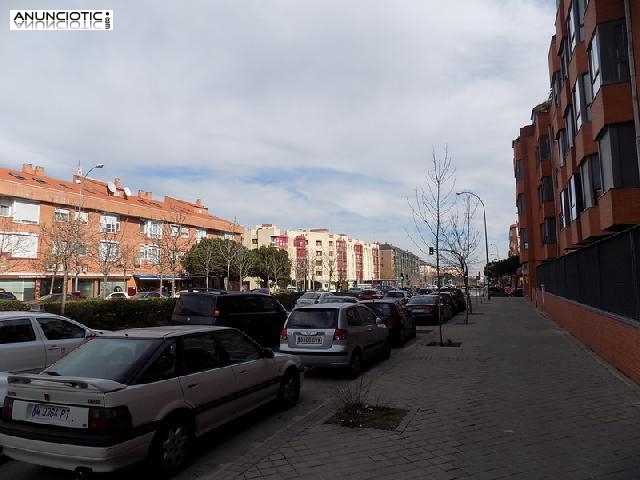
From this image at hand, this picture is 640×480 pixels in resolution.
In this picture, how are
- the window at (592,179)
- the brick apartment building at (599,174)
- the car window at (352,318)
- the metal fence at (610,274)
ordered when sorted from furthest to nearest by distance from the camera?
the window at (592,179) < the car window at (352,318) < the brick apartment building at (599,174) < the metal fence at (610,274)

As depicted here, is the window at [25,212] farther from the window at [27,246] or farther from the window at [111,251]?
the window at [111,251]

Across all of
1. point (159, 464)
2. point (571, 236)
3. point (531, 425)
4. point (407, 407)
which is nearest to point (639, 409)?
point (531, 425)

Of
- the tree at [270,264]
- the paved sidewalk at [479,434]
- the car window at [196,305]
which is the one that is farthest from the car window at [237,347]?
the tree at [270,264]

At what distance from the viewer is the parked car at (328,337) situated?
31.4 ft

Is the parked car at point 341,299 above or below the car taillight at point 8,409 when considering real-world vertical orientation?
above

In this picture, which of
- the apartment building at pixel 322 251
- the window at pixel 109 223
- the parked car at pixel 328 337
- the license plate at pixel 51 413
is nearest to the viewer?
the license plate at pixel 51 413

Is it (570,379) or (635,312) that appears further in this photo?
(570,379)

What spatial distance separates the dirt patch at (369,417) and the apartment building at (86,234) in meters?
30.3

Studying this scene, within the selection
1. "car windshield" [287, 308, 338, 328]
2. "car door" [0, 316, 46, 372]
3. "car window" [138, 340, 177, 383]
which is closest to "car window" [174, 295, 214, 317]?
"car windshield" [287, 308, 338, 328]

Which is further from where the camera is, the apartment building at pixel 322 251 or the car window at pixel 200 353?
the apartment building at pixel 322 251

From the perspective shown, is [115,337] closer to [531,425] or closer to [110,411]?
[110,411]

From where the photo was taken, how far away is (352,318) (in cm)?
1030

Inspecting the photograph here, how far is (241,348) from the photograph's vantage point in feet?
21.3

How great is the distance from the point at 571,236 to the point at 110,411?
70.5 ft
